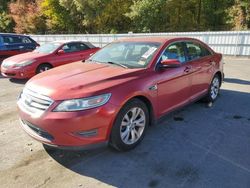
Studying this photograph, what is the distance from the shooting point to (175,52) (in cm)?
459

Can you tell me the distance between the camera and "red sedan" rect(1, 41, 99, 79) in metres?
8.12

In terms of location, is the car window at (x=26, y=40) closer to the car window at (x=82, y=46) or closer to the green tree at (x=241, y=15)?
the car window at (x=82, y=46)

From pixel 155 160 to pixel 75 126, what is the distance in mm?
1191

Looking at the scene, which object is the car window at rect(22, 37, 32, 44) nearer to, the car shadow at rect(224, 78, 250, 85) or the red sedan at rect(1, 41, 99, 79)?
the red sedan at rect(1, 41, 99, 79)

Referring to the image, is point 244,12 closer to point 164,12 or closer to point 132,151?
point 164,12

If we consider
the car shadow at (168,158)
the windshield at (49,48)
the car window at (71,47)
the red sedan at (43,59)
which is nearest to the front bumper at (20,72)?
the red sedan at (43,59)

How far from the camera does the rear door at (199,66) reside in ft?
16.1

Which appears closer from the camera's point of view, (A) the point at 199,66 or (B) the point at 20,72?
(A) the point at 199,66

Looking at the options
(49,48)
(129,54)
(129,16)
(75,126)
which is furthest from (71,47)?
(129,16)

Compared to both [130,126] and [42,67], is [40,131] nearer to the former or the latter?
[130,126]

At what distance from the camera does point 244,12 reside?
25594mm

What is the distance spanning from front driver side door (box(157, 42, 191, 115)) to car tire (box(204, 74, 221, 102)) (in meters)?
1.05

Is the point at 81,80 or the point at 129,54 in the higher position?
the point at 129,54

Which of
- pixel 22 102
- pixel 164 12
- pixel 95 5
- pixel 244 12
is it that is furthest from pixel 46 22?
pixel 22 102
